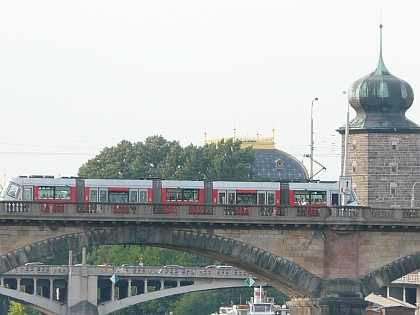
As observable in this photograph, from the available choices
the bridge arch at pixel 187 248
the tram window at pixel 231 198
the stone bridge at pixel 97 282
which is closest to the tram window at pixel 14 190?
the bridge arch at pixel 187 248

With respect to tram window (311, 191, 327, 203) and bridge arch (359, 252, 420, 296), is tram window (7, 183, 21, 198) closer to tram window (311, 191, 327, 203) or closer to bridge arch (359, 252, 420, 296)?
tram window (311, 191, 327, 203)

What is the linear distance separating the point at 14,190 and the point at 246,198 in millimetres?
14611

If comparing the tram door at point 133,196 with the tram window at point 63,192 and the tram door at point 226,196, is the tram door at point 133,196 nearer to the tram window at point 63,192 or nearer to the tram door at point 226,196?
the tram window at point 63,192

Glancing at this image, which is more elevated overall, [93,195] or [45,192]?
[45,192]

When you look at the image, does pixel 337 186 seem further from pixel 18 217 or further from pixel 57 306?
pixel 57 306

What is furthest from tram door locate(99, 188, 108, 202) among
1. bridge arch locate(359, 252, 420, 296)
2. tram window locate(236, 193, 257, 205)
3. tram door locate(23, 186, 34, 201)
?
bridge arch locate(359, 252, 420, 296)

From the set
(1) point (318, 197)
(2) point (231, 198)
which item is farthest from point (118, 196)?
(1) point (318, 197)

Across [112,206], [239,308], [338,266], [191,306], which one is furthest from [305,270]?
[191,306]

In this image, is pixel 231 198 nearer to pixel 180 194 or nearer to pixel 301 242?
pixel 180 194

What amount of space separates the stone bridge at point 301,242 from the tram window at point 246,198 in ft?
13.1

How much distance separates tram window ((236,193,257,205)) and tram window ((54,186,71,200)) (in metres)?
10.9

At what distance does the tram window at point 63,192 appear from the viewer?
116 meters

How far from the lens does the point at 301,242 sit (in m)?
116

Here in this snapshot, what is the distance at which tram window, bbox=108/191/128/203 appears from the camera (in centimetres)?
11775
